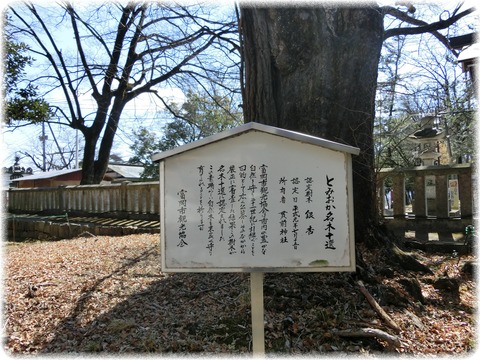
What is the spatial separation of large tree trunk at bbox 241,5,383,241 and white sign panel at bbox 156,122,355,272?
78.9 inches

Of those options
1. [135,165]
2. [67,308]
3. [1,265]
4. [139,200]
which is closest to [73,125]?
[139,200]

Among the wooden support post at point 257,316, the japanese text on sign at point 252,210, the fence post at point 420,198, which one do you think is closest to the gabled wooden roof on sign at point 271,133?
the japanese text on sign at point 252,210

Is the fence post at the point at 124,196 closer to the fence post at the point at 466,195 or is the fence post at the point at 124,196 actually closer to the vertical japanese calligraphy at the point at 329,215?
the fence post at the point at 466,195

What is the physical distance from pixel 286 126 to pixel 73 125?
14104 millimetres

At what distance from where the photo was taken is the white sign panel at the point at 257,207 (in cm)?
247

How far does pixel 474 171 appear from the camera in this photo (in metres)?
5.75

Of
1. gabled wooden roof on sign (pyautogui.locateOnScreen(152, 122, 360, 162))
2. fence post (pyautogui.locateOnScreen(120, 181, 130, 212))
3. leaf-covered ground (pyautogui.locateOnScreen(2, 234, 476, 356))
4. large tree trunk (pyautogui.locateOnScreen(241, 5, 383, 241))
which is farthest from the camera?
fence post (pyautogui.locateOnScreen(120, 181, 130, 212))

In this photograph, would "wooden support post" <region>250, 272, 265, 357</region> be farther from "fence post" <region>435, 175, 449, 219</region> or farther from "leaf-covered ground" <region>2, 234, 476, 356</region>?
"fence post" <region>435, 175, 449, 219</region>

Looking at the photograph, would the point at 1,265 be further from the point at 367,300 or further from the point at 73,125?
the point at 73,125

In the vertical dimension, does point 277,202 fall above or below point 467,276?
above

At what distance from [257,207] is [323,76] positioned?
2.59 metres

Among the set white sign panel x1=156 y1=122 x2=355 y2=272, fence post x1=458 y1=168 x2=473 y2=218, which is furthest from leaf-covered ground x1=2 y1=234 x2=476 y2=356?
fence post x1=458 y1=168 x2=473 y2=218

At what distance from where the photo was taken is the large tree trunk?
4.49 m

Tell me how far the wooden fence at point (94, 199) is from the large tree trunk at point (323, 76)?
6170 millimetres
